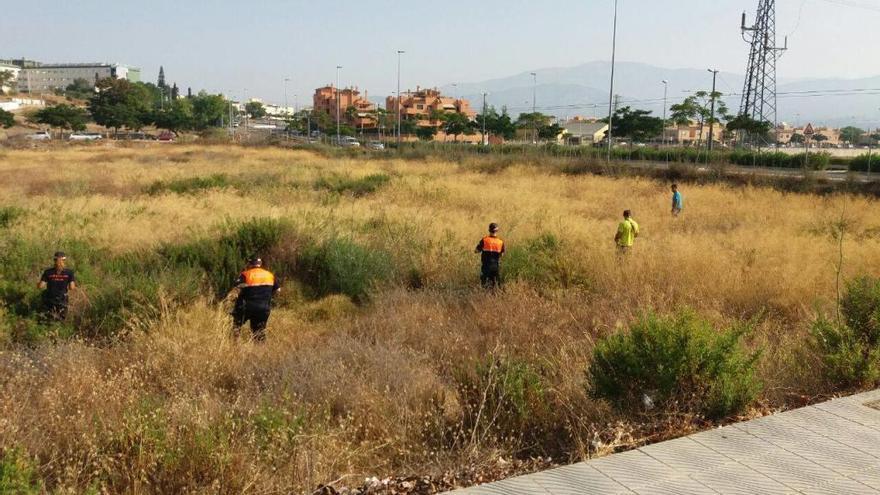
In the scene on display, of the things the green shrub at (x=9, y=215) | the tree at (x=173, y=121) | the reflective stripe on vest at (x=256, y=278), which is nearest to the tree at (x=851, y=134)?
the tree at (x=173, y=121)

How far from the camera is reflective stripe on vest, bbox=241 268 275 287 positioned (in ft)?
29.3

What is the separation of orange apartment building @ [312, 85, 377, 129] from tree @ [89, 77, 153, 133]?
27688 mm

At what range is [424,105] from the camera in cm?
11956

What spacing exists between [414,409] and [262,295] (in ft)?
14.6

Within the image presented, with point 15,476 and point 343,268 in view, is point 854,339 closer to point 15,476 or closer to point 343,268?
point 15,476

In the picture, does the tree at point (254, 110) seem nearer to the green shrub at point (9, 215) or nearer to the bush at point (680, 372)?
the green shrub at point (9, 215)

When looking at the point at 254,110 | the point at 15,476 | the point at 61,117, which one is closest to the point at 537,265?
the point at 15,476

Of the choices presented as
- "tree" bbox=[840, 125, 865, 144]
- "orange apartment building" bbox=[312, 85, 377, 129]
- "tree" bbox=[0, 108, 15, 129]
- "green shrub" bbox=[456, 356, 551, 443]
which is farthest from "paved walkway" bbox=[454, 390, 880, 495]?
"orange apartment building" bbox=[312, 85, 377, 129]

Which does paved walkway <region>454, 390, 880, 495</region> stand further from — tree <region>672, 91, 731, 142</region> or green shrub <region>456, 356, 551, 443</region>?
tree <region>672, 91, 731, 142</region>

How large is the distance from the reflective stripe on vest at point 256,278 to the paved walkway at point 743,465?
20.0ft

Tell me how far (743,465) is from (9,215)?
16113 millimetres

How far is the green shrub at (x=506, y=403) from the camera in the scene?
185 inches

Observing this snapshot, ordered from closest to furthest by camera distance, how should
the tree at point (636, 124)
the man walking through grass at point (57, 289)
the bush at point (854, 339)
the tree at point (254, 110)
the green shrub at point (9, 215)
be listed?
1. the bush at point (854, 339)
2. the man walking through grass at point (57, 289)
3. the green shrub at point (9, 215)
4. the tree at point (636, 124)
5. the tree at point (254, 110)

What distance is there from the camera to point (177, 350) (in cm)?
666
